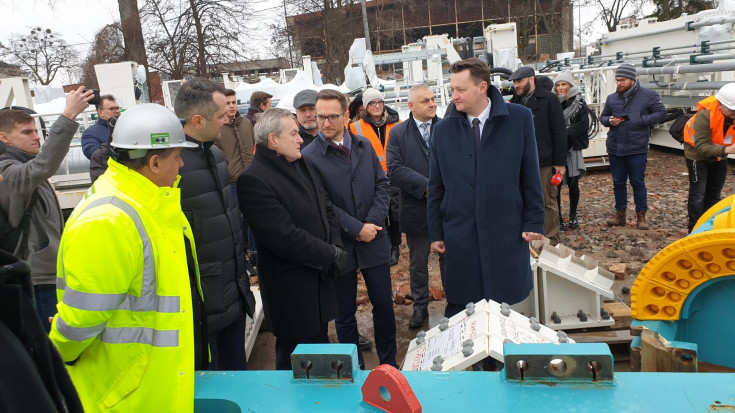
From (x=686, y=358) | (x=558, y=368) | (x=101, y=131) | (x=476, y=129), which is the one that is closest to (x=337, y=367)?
(x=558, y=368)

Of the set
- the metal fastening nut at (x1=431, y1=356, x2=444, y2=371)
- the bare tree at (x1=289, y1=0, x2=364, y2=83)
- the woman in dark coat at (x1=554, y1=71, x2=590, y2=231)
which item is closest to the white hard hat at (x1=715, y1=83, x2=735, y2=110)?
the woman in dark coat at (x1=554, y1=71, x2=590, y2=231)

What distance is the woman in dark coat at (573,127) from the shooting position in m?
6.69

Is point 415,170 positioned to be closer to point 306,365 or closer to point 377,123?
point 377,123

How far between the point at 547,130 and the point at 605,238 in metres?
1.73

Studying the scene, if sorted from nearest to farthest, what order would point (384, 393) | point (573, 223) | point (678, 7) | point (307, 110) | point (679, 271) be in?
point (384, 393)
point (679, 271)
point (307, 110)
point (573, 223)
point (678, 7)

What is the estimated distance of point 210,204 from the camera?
2748mm

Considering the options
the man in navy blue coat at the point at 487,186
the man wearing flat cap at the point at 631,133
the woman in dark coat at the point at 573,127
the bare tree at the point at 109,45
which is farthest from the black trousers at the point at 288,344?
the bare tree at the point at 109,45

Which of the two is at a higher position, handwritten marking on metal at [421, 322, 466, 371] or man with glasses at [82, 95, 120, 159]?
man with glasses at [82, 95, 120, 159]

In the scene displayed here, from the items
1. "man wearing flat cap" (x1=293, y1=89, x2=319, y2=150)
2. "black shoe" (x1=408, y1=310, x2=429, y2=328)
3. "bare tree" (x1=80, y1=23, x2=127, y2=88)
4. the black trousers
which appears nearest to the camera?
the black trousers

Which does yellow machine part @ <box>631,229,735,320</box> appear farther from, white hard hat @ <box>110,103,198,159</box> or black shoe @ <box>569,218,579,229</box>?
black shoe @ <box>569,218,579,229</box>

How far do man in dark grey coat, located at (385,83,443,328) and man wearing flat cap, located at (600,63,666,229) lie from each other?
11.2 feet

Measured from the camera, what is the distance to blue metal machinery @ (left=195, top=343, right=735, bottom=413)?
1473 mm

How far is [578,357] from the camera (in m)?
1.55

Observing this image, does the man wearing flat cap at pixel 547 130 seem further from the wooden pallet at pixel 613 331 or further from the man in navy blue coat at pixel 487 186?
the man in navy blue coat at pixel 487 186
